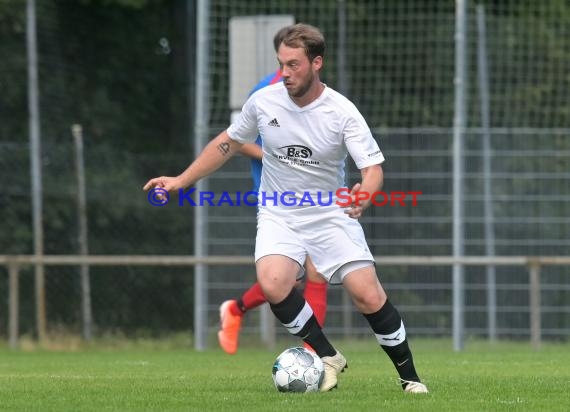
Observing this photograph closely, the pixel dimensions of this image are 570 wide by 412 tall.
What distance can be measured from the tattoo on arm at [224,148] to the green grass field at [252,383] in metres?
1.36

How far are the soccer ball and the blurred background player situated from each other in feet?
4.06

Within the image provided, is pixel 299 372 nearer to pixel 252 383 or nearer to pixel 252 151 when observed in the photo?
pixel 252 383

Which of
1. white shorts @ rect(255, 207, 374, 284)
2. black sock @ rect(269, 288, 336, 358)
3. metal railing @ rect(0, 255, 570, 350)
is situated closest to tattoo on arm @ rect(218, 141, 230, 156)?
white shorts @ rect(255, 207, 374, 284)

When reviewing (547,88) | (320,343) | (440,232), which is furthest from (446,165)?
(320,343)

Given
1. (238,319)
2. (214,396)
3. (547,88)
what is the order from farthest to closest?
(547,88), (238,319), (214,396)

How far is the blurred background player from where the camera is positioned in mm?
9984

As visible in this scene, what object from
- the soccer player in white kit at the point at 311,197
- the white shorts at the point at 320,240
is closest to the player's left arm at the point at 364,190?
the soccer player in white kit at the point at 311,197

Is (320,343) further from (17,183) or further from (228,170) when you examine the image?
(17,183)

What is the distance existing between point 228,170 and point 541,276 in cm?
352

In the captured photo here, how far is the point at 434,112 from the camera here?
17.8 m

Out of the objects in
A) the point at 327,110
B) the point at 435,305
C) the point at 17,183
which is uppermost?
the point at 327,110

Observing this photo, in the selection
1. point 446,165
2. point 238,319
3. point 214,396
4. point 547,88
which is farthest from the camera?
point 547,88

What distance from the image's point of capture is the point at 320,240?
8.27 meters

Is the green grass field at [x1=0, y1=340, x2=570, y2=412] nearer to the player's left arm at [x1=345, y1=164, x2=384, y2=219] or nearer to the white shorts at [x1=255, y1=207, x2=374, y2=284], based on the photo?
the white shorts at [x1=255, y1=207, x2=374, y2=284]
